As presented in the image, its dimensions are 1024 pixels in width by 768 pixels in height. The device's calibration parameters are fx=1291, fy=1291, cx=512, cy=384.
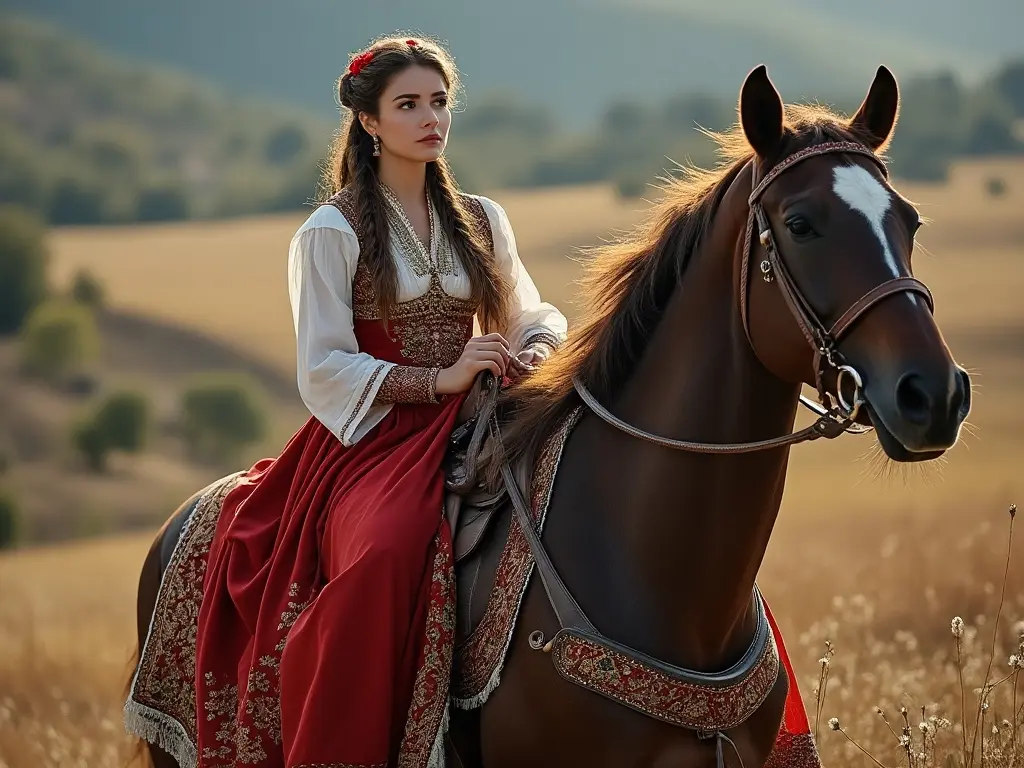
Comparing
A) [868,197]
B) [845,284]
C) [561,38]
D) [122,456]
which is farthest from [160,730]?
[561,38]

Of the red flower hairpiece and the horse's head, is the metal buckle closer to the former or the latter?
the horse's head

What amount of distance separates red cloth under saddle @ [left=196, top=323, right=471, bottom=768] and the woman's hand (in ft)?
0.30

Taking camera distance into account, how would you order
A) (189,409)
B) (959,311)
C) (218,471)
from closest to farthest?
1. (959,311)
2. (218,471)
3. (189,409)

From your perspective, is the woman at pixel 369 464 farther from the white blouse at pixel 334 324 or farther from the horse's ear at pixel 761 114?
the horse's ear at pixel 761 114

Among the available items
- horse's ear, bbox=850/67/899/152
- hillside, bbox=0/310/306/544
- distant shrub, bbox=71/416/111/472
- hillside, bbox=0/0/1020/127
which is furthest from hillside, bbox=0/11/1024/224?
horse's ear, bbox=850/67/899/152

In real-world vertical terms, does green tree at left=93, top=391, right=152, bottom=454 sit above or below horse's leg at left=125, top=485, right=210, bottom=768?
below

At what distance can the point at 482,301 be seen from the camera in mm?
4535

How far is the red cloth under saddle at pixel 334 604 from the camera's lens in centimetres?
376

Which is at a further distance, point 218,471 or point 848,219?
point 218,471

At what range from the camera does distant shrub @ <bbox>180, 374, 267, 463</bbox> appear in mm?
47000

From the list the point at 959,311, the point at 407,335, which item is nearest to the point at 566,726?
the point at 407,335

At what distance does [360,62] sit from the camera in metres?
4.47

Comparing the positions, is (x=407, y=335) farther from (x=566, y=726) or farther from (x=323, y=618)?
(x=566, y=726)

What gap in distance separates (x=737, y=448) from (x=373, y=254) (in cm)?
150
